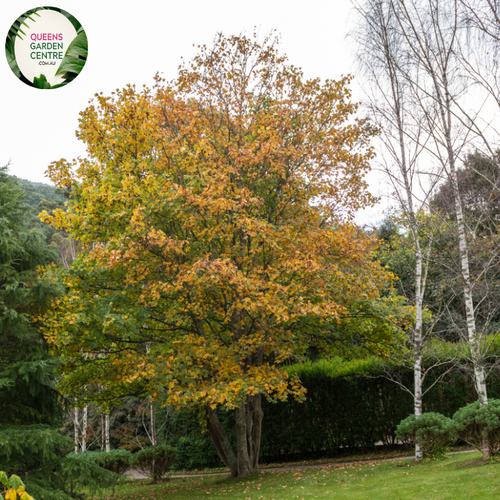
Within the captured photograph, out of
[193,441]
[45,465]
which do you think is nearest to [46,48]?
[45,465]

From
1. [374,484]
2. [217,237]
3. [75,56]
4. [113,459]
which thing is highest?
[75,56]

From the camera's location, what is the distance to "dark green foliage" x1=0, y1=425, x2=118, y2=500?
5828 mm

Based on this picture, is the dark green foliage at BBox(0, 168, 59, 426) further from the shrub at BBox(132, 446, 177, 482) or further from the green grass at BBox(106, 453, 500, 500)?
the shrub at BBox(132, 446, 177, 482)

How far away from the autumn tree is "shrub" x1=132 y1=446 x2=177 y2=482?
2.70m

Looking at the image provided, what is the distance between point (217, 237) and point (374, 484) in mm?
5013

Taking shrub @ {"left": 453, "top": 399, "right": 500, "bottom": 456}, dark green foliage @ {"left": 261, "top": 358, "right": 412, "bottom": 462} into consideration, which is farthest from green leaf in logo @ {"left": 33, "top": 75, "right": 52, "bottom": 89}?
dark green foliage @ {"left": 261, "top": 358, "right": 412, "bottom": 462}

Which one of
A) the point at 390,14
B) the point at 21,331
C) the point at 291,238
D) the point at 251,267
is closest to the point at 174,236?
the point at 251,267

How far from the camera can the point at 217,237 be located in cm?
905

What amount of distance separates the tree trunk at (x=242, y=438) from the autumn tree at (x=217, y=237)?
0.13 feet

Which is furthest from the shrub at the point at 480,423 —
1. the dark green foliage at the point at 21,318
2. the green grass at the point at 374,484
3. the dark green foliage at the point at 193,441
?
the dark green foliage at the point at 193,441

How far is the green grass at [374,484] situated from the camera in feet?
20.4

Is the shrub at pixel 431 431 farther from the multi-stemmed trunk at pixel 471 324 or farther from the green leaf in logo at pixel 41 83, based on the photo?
the green leaf in logo at pixel 41 83

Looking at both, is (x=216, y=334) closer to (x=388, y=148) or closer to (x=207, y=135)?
(x=207, y=135)

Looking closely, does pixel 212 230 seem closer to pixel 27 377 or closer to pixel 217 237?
pixel 217 237
